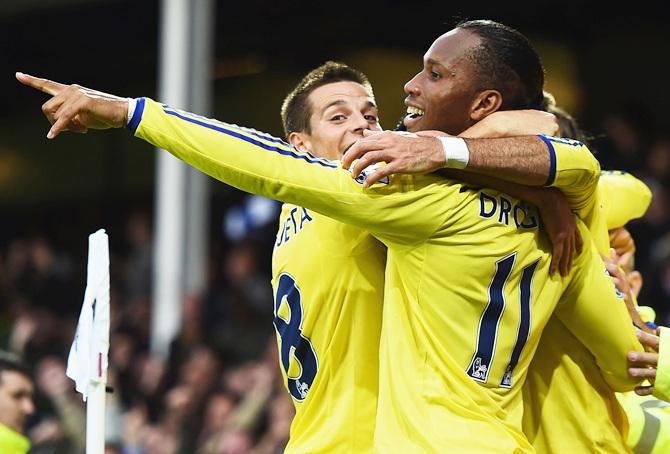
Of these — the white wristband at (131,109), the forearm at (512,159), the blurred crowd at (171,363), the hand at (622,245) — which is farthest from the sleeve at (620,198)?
the blurred crowd at (171,363)

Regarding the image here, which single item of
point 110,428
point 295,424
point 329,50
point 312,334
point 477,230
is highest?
point 329,50

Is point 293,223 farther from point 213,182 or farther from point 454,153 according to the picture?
point 213,182

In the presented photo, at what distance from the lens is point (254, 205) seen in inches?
474

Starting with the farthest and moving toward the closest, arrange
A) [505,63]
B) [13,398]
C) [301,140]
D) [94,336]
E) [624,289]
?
[13,398], [301,140], [624,289], [505,63], [94,336]

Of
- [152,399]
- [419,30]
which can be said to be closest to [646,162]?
[152,399]

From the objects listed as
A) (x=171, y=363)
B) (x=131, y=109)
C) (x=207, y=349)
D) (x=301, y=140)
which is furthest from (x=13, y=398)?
(x=171, y=363)

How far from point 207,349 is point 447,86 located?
6222 mm

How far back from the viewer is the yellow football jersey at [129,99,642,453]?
3.17m

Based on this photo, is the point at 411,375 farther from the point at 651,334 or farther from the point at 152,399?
the point at 152,399

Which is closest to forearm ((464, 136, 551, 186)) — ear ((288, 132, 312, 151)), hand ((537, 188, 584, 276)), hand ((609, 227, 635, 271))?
hand ((537, 188, 584, 276))

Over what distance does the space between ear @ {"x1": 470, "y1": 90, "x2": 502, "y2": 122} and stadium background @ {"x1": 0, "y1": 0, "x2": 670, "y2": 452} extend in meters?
4.62

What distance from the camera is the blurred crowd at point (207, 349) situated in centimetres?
825

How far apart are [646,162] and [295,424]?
5.65m

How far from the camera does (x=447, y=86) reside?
3418 millimetres
